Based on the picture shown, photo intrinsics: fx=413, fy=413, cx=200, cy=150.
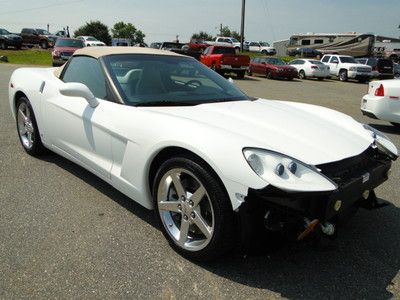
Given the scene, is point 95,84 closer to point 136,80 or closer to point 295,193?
point 136,80

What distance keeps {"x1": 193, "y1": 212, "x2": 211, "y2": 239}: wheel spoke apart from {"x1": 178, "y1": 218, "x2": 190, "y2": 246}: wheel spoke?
10cm

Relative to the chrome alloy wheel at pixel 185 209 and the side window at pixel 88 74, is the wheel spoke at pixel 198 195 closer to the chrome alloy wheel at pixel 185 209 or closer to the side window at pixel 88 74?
the chrome alloy wheel at pixel 185 209

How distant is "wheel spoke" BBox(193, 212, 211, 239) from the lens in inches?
104

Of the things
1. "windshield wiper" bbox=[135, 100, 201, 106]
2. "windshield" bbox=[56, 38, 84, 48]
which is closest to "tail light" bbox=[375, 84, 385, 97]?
"windshield wiper" bbox=[135, 100, 201, 106]

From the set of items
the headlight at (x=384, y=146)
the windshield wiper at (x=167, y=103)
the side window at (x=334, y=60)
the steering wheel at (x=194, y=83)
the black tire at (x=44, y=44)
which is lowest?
the side window at (x=334, y=60)

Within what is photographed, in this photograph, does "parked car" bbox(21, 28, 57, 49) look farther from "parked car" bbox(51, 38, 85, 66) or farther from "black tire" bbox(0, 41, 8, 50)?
"parked car" bbox(51, 38, 85, 66)

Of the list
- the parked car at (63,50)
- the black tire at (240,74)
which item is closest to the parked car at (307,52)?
the black tire at (240,74)

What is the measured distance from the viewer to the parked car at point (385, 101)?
7430mm

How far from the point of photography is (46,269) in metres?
2.67

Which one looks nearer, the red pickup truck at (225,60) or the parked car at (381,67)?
the red pickup truck at (225,60)

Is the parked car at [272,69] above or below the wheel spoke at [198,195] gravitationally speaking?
below

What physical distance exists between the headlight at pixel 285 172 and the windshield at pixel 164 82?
1.17 metres

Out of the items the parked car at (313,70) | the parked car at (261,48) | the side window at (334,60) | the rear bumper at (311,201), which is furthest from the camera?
the parked car at (261,48)

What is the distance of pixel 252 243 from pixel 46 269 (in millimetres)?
1339
